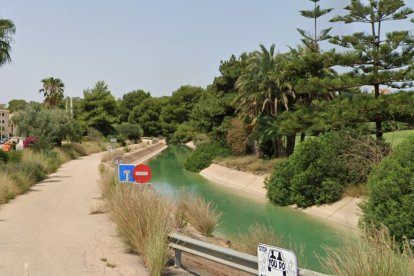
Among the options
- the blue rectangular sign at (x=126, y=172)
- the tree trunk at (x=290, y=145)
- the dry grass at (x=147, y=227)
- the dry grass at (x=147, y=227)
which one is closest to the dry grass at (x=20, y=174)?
the blue rectangular sign at (x=126, y=172)

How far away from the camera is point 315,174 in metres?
23.7

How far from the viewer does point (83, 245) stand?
1054 centimetres

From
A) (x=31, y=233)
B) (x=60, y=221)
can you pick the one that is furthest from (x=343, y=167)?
(x=31, y=233)

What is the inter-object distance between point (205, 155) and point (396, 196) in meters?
34.1

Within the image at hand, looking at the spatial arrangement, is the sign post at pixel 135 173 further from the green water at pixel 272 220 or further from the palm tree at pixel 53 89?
the palm tree at pixel 53 89

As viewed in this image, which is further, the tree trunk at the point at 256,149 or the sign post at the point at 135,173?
the tree trunk at the point at 256,149

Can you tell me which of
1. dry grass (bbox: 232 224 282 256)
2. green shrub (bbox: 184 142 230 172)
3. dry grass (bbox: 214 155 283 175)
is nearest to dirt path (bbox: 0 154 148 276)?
dry grass (bbox: 232 224 282 256)

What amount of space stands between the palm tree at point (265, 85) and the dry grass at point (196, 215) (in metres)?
24.4

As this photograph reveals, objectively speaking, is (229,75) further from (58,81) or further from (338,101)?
(58,81)

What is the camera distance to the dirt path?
8.62 metres

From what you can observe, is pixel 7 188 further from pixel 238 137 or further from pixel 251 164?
pixel 238 137

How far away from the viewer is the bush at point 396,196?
14117mm

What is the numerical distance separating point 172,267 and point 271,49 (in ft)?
104

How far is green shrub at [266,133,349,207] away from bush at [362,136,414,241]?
787cm
